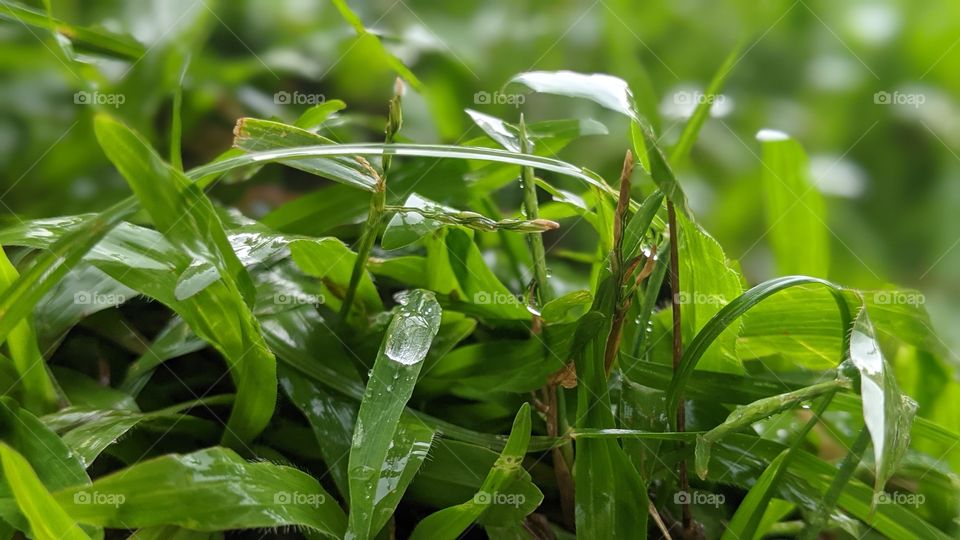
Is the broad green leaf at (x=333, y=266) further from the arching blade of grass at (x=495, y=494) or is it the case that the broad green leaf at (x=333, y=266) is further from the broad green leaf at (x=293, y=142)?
the arching blade of grass at (x=495, y=494)

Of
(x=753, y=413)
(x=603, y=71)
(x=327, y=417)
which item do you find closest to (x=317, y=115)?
(x=327, y=417)

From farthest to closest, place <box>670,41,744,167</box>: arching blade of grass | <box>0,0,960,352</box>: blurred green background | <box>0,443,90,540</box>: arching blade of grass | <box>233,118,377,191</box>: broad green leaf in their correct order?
<box>0,0,960,352</box>: blurred green background
<box>670,41,744,167</box>: arching blade of grass
<box>233,118,377,191</box>: broad green leaf
<box>0,443,90,540</box>: arching blade of grass

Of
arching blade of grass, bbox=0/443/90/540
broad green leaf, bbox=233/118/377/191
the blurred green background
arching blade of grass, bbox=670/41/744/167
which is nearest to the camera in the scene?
arching blade of grass, bbox=0/443/90/540

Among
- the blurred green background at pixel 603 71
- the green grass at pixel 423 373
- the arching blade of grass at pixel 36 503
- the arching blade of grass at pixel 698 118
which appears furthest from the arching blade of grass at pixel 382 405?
the blurred green background at pixel 603 71

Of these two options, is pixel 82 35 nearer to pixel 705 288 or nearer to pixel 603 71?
pixel 705 288

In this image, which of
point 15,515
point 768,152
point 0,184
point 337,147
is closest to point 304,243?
point 337,147

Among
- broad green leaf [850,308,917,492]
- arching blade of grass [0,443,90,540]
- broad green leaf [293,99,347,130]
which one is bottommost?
arching blade of grass [0,443,90,540]

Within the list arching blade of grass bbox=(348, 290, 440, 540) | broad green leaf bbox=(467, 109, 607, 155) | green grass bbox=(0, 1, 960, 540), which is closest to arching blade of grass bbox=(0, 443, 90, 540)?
green grass bbox=(0, 1, 960, 540)

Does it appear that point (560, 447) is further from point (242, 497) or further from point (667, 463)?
point (242, 497)

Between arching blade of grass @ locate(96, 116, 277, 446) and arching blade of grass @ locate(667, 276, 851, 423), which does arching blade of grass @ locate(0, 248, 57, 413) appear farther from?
arching blade of grass @ locate(667, 276, 851, 423)
